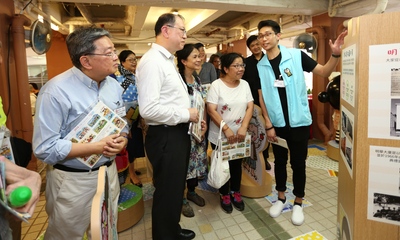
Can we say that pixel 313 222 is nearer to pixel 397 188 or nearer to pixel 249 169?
pixel 249 169

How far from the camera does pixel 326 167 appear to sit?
3.32 metres

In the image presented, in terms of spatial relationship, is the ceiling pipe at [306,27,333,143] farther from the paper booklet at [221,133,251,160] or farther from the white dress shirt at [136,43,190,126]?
the white dress shirt at [136,43,190,126]

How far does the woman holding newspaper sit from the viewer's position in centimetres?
224

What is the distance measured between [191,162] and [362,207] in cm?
Result: 149

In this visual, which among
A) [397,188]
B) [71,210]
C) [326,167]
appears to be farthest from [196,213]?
[326,167]

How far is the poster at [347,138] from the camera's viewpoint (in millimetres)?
998

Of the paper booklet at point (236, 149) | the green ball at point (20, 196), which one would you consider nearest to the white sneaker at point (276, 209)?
the paper booklet at point (236, 149)

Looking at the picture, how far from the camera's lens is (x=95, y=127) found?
1.25 meters

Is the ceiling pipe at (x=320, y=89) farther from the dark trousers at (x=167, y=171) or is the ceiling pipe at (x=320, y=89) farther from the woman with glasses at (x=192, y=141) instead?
the dark trousers at (x=167, y=171)

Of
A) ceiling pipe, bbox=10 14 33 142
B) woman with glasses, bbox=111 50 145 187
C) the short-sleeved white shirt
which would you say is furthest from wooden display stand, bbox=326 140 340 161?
ceiling pipe, bbox=10 14 33 142

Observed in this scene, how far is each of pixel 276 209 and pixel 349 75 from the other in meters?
1.55

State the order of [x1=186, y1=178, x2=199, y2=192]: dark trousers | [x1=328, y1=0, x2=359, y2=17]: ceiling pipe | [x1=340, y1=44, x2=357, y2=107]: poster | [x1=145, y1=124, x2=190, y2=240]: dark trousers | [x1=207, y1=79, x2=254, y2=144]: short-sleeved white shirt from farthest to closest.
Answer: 1. [x1=328, y1=0, x2=359, y2=17]: ceiling pipe
2. [x1=186, y1=178, x2=199, y2=192]: dark trousers
3. [x1=207, y1=79, x2=254, y2=144]: short-sleeved white shirt
4. [x1=145, y1=124, x2=190, y2=240]: dark trousers
5. [x1=340, y1=44, x2=357, y2=107]: poster

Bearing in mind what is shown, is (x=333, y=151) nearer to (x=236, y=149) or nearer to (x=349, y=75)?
(x=236, y=149)

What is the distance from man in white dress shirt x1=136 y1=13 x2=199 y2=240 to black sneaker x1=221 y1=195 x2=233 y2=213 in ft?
2.45
